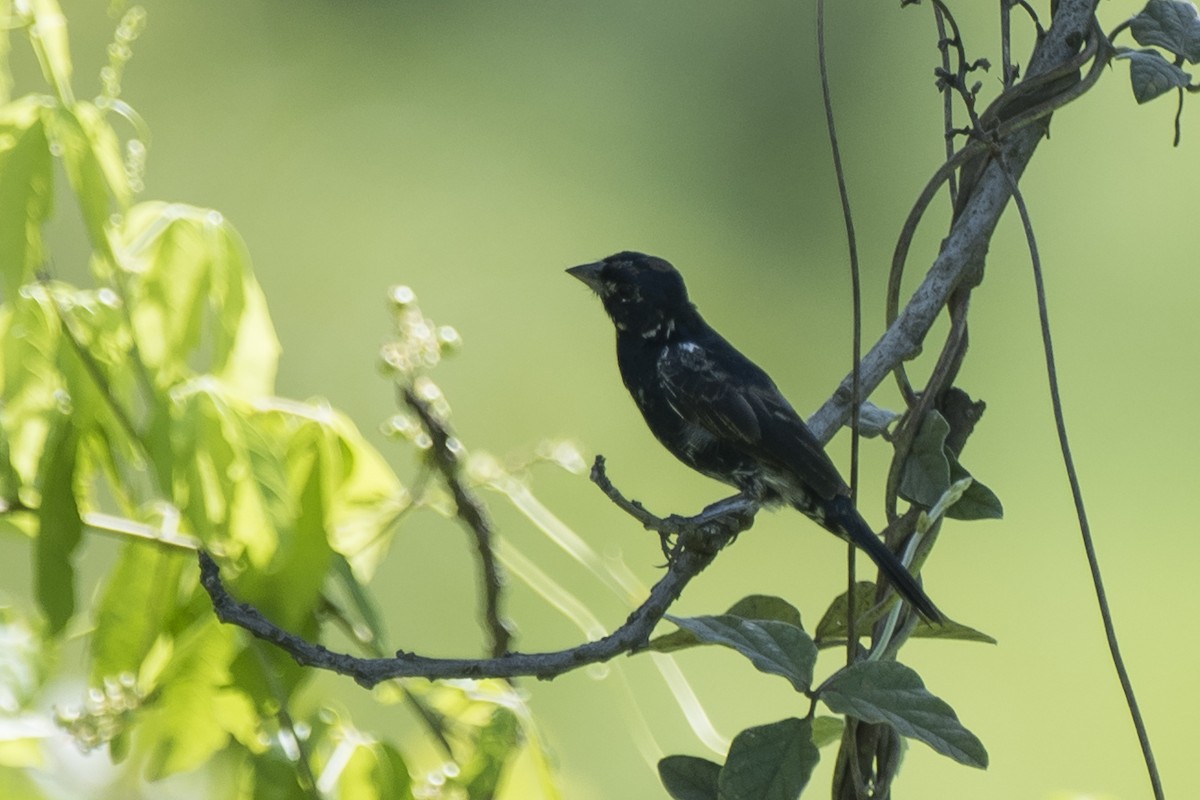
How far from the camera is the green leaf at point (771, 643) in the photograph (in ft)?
3.88

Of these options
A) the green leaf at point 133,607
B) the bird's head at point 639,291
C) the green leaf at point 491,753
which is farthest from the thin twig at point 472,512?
the bird's head at point 639,291

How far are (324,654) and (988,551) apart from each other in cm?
401

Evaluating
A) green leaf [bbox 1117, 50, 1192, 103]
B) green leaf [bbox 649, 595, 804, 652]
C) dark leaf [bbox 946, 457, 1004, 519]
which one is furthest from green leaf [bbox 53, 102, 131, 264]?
green leaf [bbox 1117, 50, 1192, 103]

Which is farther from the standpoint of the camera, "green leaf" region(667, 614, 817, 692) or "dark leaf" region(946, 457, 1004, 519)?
"dark leaf" region(946, 457, 1004, 519)

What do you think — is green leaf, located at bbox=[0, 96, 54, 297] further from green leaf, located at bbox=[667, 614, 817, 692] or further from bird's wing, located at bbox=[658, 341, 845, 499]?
bird's wing, located at bbox=[658, 341, 845, 499]

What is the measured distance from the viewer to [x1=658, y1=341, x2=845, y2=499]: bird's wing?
204 cm

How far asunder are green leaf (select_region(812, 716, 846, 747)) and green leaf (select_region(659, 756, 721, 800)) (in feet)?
0.57

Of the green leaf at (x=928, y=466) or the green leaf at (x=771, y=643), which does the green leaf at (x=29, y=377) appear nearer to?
the green leaf at (x=771, y=643)

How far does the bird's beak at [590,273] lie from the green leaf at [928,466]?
1107mm

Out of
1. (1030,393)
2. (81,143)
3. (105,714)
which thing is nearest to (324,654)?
(105,714)

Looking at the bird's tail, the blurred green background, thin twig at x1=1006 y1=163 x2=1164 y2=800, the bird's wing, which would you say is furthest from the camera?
the blurred green background

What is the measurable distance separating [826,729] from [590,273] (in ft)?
3.92

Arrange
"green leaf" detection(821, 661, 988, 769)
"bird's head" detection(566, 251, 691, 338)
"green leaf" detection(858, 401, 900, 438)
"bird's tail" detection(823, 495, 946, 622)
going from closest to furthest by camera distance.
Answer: "green leaf" detection(821, 661, 988, 769), "bird's tail" detection(823, 495, 946, 622), "green leaf" detection(858, 401, 900, 438), "bird's head" detection(566, 251, 691, 338)

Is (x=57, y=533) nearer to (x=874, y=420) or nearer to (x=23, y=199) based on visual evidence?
(x=23, y=199)
